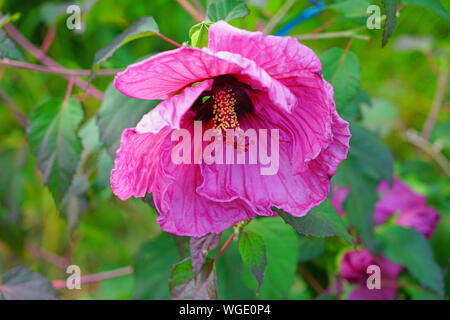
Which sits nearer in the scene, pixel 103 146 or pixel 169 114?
pixel 169 114

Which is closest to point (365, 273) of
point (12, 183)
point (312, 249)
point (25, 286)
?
point (312, 249)

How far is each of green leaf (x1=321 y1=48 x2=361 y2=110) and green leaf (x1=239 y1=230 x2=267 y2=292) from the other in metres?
0.23

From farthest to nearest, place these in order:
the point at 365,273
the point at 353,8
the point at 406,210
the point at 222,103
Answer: the point at 406,210 < the point at 365,273 < the point at 353,8 < the point at 222,103

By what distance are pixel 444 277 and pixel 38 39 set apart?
1.59m

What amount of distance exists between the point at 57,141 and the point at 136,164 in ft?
0.89

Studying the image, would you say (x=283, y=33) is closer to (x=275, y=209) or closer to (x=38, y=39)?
(x=275, y=209)

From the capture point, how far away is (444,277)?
2.78ft

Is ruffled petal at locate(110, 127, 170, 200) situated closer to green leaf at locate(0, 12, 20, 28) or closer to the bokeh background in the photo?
the bokeh background

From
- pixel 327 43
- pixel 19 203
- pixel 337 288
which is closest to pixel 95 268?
pixel 19 203

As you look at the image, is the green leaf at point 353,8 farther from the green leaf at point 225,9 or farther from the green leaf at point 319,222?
the green leaf at point 319,222

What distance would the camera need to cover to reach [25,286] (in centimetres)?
72

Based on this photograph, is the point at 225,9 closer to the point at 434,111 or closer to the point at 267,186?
the point at 267,186

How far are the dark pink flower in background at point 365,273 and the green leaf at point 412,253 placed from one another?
41mm

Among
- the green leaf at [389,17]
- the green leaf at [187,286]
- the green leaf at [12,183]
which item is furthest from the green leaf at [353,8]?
the green leaf at [12,183]
